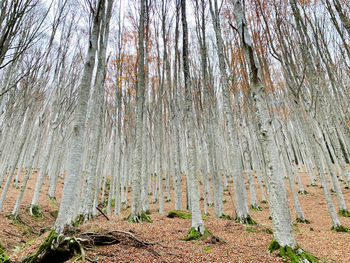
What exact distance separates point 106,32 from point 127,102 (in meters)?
5.07

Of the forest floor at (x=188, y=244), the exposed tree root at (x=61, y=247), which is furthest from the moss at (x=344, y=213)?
the exposed tree root at (x=61, y=247)

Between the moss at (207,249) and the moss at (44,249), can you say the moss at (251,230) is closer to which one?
the moss at (207,249)

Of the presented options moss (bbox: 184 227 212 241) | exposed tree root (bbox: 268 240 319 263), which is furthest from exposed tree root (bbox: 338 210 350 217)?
moss (bbox: 184 227 212 241)

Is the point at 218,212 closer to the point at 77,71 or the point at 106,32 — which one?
the point at 106,32

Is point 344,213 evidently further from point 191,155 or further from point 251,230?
point 191,155

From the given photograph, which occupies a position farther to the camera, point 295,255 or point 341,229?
point 341,229

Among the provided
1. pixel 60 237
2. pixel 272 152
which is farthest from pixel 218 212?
pixel 60 237

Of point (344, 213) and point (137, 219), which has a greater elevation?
point (137, 219)

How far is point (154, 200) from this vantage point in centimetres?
1305

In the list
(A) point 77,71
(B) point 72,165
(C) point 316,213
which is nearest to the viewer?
(B) point 72,165

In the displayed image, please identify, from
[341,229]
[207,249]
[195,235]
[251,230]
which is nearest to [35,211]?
[195,235]

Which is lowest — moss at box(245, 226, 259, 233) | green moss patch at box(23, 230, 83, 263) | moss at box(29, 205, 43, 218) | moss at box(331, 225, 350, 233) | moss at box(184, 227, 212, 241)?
moss at box(331, 225, 350, 233)

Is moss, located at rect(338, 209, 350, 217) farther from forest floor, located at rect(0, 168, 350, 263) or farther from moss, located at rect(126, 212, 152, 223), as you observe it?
moss, located at rect(126, 212, 152, 223)

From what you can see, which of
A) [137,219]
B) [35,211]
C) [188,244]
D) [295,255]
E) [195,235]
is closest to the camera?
[295,255]
